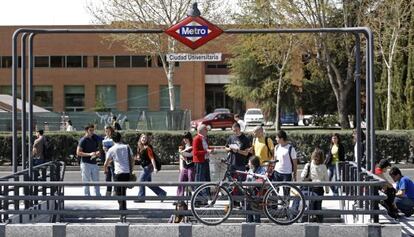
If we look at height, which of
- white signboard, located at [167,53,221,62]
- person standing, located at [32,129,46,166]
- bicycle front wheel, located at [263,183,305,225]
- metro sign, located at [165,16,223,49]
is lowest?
bicycle front wheel, located at [263,183,305,225]

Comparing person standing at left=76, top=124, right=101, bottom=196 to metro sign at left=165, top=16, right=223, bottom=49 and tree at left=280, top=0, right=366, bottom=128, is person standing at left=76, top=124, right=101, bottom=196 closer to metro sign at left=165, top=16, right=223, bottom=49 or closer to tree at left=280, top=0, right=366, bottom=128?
metro sign at left=165, top=16, right=223, bottom=49

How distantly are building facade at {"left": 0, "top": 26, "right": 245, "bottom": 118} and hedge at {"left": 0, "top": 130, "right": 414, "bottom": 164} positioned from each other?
140 feet

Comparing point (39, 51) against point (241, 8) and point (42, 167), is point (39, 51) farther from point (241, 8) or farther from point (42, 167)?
point (42, 167)

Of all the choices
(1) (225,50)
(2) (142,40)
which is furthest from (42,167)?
(1) (225,50)

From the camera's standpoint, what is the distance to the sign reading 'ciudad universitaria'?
13.2 meters

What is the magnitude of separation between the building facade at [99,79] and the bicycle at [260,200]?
60.1m

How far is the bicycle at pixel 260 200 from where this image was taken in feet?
40.0

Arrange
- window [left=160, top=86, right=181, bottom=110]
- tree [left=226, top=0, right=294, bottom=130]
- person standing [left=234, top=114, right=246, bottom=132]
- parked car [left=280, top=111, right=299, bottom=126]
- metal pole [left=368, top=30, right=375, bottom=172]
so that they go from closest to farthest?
1. metal pole [left=368, top=30, right=375, bottom=172]
2. person standing [left=234, top=114, right=246, bottom=132]
3. tree [left=226, top=0, right=294, bottom=130]
4. parked car [left=280, top=111, right=299, bottom=126]
5. window [left=160, top=86, right=181, bottom=110]

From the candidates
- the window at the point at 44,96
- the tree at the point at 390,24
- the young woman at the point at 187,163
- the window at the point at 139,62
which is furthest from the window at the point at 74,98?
the young woman at the point at 187,163

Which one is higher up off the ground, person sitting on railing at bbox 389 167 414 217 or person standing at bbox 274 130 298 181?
person standing at bbox 274 130 298 181

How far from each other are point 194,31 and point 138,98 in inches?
2382

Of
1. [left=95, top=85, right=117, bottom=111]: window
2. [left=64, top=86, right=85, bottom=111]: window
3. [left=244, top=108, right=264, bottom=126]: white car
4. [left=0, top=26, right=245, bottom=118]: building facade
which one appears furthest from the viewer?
[left=64, top=86, right=85, bottom=111]: window

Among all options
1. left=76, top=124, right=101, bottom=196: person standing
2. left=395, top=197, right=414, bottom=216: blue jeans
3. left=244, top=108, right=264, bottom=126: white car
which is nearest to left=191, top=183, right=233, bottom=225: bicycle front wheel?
left=395, top=197, right=414, bottom=216: blue jeans

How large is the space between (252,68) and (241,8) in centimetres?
1652
